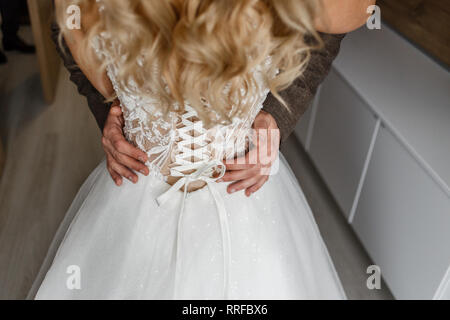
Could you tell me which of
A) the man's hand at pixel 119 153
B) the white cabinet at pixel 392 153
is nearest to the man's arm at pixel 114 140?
the man's hand at pixel 119 153

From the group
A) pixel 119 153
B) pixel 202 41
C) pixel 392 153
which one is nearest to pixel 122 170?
pixel 119 153

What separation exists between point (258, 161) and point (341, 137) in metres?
0.92

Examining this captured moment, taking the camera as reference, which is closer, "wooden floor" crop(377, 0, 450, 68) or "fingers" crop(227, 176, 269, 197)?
"fingers" crop(227, 176, 269, 197)

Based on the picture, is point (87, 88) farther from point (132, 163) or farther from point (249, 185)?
point (249, 185)

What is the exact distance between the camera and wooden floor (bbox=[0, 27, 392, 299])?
5.27 ft

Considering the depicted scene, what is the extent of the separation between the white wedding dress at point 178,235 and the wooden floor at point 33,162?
911 millimetres

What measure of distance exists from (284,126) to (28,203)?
1357 millimetres

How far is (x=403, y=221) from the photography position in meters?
1.32

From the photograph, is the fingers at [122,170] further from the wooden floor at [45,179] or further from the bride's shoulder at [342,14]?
the wooden floor at [45,179]

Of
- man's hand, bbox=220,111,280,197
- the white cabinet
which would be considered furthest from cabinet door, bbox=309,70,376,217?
man's hand, bbox=220,111,280,197

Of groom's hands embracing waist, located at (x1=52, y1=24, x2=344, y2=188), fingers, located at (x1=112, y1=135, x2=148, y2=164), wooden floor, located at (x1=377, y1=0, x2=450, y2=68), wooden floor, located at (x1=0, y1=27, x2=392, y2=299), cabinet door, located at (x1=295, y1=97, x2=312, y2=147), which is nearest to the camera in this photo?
fingers, located at (x1=112, y1=135, x2=148, y2=164)

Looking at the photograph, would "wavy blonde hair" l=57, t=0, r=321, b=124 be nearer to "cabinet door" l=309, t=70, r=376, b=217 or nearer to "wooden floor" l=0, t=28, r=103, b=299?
"cabinet door" l=309, t=70, r=376, b=217

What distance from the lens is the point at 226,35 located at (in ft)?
1.78
